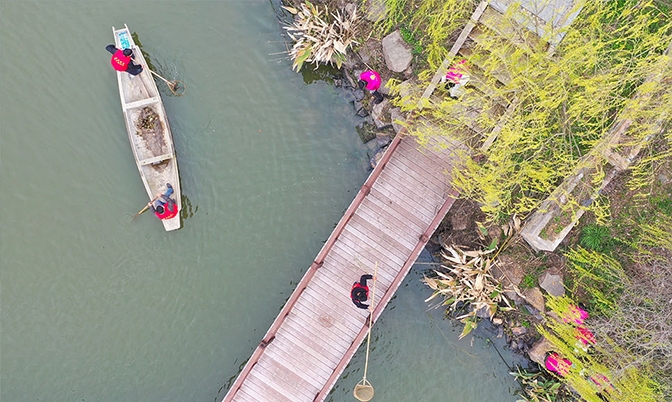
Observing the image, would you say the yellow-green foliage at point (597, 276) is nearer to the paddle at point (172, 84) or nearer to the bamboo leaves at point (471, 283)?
the bamboo leaves at point (471, 283)

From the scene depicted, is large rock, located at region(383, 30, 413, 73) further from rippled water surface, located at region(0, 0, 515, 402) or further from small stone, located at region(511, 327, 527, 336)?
small stone, located at region(511, 327, 527, 336)

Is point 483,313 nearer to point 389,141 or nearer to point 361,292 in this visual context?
point 361,292

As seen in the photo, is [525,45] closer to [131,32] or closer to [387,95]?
[387,95]

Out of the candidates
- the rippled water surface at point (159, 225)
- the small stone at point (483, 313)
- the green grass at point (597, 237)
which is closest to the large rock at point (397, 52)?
the rippled water surface at point (159, 225)

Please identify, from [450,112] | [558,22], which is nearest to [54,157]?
[450,112]

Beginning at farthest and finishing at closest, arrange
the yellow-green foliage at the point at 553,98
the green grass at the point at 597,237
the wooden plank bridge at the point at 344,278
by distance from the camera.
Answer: the wooden plank bridge at the point at 344,278 < the green grass at the point at 597,237 < the yellow-green foliage at the point at 553,98

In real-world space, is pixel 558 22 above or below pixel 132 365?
above

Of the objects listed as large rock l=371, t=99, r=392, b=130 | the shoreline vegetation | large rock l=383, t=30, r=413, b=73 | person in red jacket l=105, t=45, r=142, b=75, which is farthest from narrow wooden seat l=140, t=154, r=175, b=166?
large rock l=383, t=30, r=413, b=73
